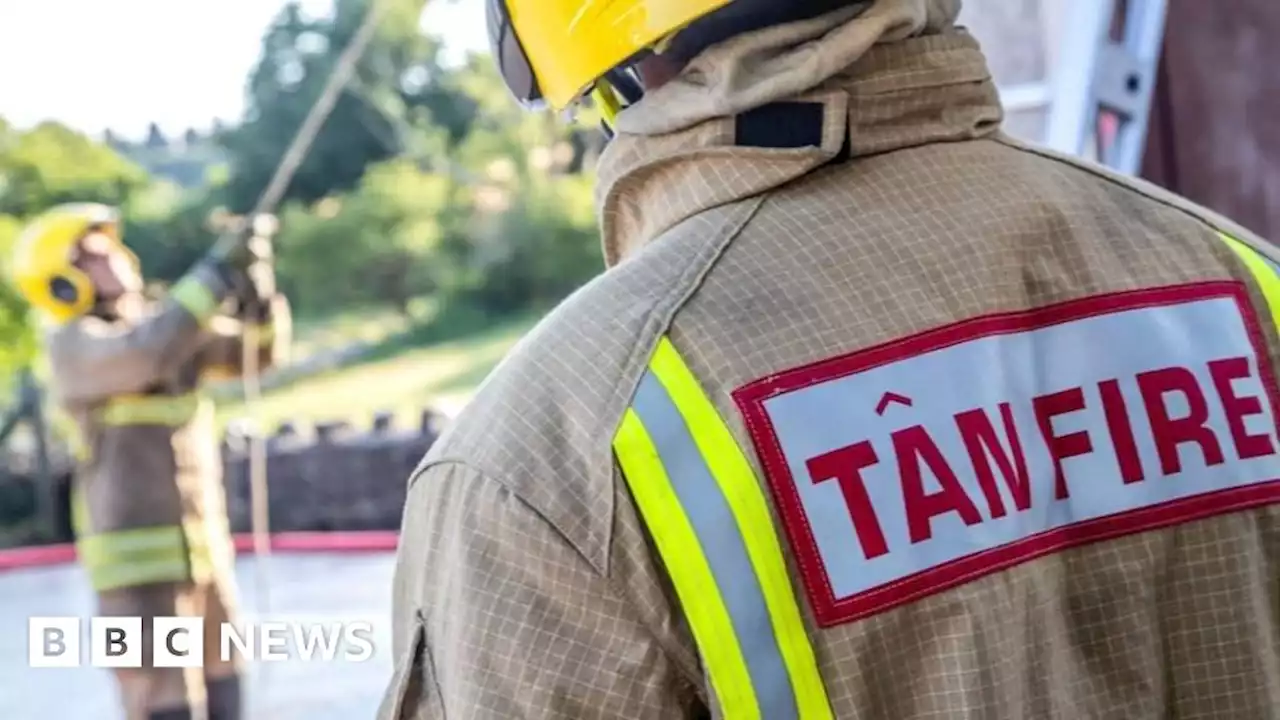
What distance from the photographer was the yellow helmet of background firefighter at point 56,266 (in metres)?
2.89

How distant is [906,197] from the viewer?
650 millimetres

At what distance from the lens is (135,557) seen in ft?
9.39

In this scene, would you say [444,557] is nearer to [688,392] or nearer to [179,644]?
[688,392]

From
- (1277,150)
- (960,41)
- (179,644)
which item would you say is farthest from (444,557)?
(179,644)

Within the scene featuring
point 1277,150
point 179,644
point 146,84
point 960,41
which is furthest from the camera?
point 146,84

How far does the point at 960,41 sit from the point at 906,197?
87 millimetres

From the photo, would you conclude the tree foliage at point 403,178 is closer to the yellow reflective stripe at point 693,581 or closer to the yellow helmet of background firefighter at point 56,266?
the yellow helmet of background firefighter at point 56,266

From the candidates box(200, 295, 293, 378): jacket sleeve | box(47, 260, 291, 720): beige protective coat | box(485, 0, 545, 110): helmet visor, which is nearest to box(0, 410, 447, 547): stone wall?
box(200, 295, 293, 378): jacket sleeve

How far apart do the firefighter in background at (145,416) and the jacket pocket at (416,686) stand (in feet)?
7.90

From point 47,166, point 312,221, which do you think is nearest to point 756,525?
point 47,166

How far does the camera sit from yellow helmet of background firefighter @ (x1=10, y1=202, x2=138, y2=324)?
2.89m

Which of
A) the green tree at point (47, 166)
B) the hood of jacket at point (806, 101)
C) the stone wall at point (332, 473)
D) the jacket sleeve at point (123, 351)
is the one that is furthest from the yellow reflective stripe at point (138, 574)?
the hood of jacket at point (806, 101)

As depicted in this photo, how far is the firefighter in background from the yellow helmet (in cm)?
225

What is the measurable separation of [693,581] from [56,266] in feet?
8.86
